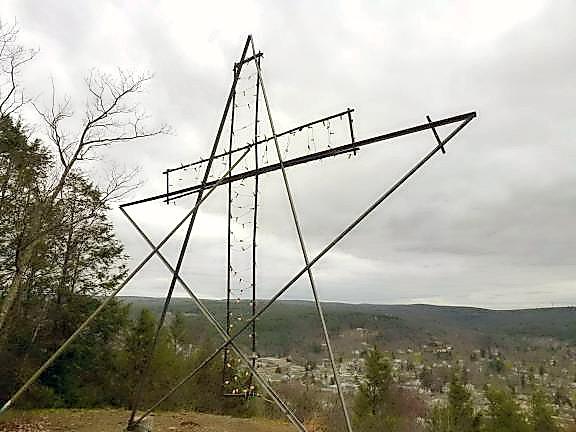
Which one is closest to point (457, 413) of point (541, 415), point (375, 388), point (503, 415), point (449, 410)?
point (449, 410)

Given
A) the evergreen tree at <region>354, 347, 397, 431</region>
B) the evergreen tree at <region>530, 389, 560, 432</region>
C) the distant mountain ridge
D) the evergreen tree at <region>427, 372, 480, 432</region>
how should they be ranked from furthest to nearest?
the evergreen tree at <region>354, 347, 397, 431</region> < the evergreen tree at <region>530, 389, 560, 432</region> < the evergreen tree at <region>427, 372, 480, 432</region> < the distant mountain ridge

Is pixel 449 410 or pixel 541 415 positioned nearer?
pixel 449 410

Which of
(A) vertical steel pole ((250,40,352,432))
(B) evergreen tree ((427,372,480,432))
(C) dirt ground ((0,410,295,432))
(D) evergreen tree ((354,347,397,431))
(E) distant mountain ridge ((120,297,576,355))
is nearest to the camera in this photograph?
(A) vertical steel pole ((250,40,352,432))

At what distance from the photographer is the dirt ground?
36.2ft

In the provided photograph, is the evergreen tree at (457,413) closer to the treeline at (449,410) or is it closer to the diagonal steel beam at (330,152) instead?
the treeline at (449,410)

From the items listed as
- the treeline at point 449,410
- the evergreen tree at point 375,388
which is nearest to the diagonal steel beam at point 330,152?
the treeline at point 449,410

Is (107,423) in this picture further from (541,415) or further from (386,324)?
(541,415)

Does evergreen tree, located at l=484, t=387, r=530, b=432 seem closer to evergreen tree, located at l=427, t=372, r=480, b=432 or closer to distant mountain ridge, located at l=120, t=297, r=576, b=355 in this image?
evergreen tree, located at l=427, t=372, r=480, b=432

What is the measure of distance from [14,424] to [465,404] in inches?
574

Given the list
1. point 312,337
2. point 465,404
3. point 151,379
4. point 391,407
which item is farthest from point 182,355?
point 465,404

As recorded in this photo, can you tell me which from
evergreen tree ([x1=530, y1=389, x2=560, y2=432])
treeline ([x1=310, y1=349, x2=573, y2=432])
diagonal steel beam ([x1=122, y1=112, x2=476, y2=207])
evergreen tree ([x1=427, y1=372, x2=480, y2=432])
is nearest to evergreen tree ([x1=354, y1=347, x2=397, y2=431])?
treeline ([x1=310, y1=349, x2=573, y2=432])

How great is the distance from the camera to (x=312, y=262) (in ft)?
14.3

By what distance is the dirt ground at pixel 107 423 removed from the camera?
11047mm

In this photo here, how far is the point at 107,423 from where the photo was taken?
1160 cm
